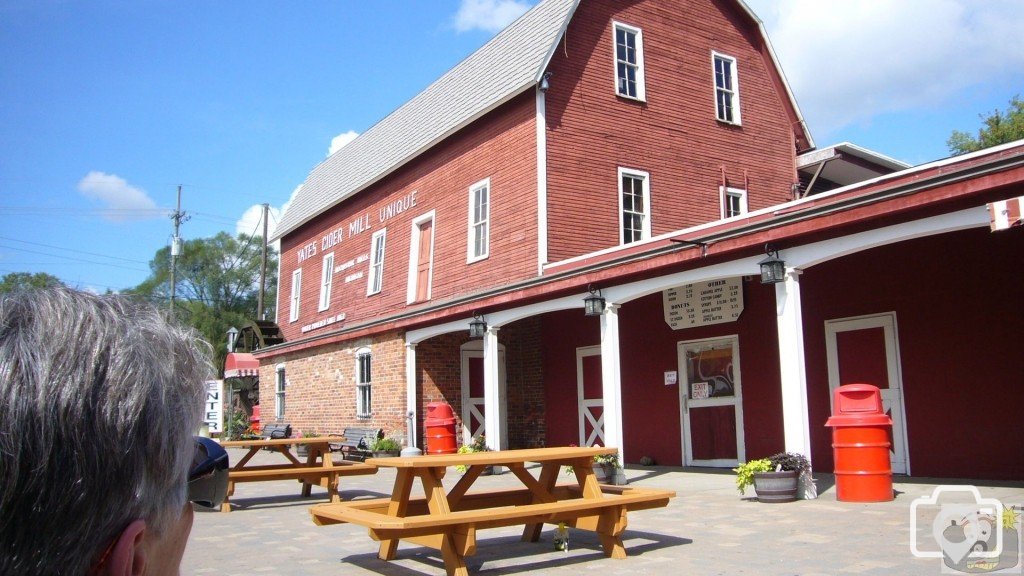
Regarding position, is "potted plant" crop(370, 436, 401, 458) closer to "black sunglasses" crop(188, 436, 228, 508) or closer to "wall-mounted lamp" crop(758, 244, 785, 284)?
"wall-mounted lamp" crop(758, 244, 785, 284)

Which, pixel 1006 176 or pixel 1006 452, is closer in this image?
pixel 1006 176

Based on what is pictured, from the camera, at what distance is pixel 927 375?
10.4 meters

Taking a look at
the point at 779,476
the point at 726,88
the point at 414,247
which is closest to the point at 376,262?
the point at 414,247

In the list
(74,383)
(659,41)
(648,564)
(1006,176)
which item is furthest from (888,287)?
(74,383)

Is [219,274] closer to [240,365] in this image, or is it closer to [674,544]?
[240,365]

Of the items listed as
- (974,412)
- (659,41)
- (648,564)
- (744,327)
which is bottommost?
(648,564)

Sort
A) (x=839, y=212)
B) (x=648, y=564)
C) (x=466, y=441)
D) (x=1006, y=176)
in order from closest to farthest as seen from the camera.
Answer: (x=648, y=564), (x=1006, y=176), (x=839, y=212), (x=466, y=441)

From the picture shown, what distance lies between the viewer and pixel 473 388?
17.4 m

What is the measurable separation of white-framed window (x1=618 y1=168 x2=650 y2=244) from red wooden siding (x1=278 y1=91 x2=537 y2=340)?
83.8 inches

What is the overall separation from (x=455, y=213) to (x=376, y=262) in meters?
4.12

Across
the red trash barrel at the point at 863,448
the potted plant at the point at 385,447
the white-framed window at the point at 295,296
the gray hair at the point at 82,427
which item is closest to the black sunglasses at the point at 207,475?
the gray hair at the point at 82,427

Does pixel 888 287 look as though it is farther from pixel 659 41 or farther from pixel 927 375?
pixel 659 41

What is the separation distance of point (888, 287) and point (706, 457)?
4.09 meters

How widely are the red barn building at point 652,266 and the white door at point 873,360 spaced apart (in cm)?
3
